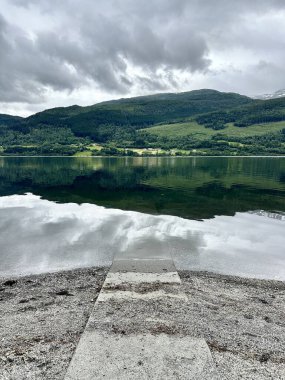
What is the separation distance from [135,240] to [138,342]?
18.5 m

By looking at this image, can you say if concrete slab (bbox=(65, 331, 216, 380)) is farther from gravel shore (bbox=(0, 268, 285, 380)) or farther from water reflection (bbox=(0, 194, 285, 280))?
water reflection (bbox=(0, 194, 285, 280))

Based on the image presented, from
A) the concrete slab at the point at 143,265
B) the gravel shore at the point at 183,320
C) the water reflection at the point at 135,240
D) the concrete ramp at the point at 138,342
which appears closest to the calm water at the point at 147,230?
the water reflection at the point at 135,240

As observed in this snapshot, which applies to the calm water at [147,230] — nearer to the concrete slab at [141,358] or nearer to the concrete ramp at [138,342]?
the concrete ramp at [138,342]

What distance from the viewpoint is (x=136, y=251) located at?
93.1 feet

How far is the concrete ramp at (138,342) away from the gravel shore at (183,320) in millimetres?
514

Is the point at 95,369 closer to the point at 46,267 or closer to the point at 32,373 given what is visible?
the point at 32,373

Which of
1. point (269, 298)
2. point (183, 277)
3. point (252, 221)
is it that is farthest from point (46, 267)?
point (252, 221)

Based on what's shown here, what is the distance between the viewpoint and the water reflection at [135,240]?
26.1 metres

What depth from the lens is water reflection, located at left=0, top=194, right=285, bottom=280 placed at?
1029 inches

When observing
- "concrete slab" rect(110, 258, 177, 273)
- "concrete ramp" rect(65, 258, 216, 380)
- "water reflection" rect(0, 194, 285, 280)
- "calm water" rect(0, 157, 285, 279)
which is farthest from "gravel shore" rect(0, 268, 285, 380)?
"calm water" rect(0, 157, 285, 279)

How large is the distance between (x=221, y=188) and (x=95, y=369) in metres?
64.0

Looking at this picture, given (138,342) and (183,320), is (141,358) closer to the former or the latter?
(138,342)

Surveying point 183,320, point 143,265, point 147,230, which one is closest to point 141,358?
point 183,320

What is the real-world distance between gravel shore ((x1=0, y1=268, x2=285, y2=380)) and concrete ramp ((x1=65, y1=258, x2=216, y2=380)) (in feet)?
1.69
